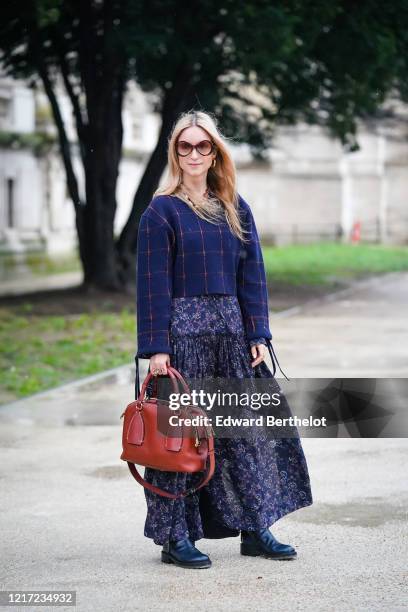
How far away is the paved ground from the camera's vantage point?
5375 millimetres

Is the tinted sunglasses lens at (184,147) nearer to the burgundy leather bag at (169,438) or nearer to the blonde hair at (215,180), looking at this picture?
the blonde hair at (215,180)

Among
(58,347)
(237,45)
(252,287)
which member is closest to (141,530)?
(252,287)

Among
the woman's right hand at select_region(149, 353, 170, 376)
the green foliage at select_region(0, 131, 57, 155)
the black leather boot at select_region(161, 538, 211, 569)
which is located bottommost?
the black leather boot at select_region(161, 538, 211, 569)

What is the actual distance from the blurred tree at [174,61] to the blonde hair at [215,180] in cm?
1290

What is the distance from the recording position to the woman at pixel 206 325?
573 cm

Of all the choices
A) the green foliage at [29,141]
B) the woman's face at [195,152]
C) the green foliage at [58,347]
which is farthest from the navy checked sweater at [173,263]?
the green foliage at [29,141]

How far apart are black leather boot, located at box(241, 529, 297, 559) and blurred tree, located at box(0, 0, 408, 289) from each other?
13.4 m

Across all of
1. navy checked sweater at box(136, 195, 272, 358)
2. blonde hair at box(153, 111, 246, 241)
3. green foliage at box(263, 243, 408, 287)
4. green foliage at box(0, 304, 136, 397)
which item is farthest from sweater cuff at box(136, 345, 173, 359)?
green foliage at box(263, 243, 408, 287)

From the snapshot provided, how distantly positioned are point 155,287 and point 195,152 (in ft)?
2.08

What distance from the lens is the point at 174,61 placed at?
70.6 feet

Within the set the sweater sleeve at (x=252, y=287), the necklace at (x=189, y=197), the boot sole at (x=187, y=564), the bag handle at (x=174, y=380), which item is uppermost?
the necklace at (x=189, y=197)

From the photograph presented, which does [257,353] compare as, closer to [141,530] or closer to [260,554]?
[260,554]

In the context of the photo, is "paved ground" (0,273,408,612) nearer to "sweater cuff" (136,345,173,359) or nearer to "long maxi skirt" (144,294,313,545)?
"long maxi skirt" (144,294,313,545)

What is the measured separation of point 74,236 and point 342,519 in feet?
103
